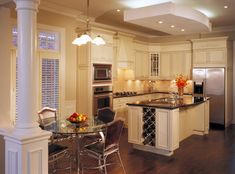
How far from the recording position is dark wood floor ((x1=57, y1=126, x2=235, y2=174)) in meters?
4.32

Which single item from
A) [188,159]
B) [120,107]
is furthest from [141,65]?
[188,159]

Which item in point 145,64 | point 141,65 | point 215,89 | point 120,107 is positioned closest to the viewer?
point 120,107

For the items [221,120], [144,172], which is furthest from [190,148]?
[221,120]

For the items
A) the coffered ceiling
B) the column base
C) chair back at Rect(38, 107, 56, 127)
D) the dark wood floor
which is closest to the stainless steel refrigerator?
the coffered ceiling

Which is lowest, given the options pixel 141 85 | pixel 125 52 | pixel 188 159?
pixel 188 159

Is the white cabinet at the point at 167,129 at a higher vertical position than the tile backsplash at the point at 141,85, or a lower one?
lower

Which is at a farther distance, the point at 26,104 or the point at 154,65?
the point at 154,65

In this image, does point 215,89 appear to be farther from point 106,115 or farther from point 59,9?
point 59,9

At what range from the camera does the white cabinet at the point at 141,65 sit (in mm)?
8758

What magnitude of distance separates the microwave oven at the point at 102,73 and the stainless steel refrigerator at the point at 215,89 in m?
3.05

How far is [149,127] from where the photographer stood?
17.5 feet

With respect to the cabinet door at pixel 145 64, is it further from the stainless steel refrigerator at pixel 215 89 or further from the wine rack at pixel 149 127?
the wine rack at pixel 149 127

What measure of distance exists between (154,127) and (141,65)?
13.2ft

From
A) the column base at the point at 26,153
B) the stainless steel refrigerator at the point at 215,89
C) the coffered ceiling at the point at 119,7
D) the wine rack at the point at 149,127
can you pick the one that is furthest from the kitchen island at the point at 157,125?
the column base at the point at 26,153
